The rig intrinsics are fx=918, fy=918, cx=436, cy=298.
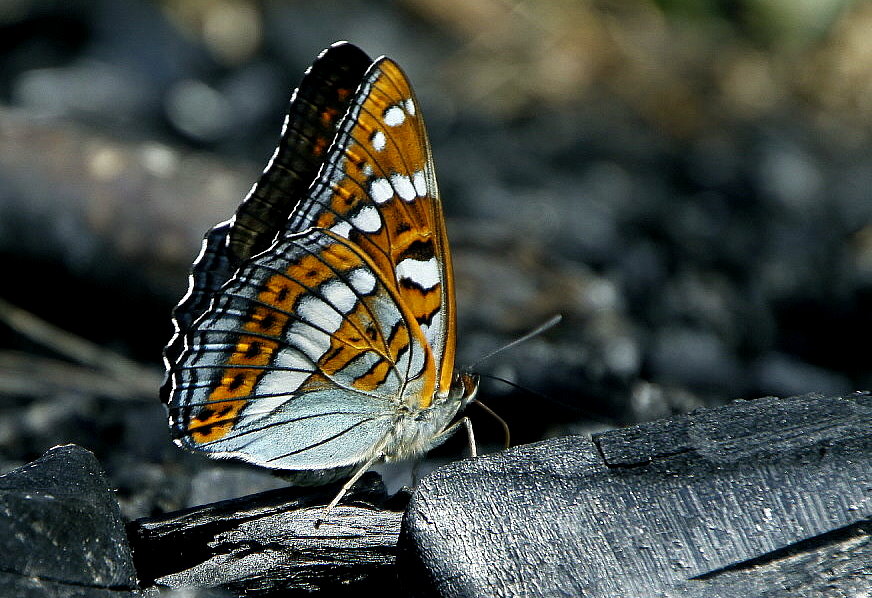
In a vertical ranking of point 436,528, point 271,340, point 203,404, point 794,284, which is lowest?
point 203,404

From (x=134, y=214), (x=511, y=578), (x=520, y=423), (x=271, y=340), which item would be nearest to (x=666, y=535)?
(x=511, y=578)

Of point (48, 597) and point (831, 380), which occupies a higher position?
point (831, 380)

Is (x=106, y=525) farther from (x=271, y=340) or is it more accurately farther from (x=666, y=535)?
(x=666, y=535)

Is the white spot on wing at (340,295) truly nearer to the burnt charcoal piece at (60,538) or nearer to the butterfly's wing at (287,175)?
the butterfly's wing at (287,175)

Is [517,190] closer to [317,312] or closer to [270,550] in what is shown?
[317,312]

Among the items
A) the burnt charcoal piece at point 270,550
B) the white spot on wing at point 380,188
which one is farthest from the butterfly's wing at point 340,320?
the burnt charcoal piece at point 270,550

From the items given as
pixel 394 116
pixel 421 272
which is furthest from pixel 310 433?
pixel 394 116

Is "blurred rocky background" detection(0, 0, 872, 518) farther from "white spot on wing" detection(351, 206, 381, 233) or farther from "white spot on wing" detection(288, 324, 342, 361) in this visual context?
"white spot on wing" detection(351, 206, 381, 233)
